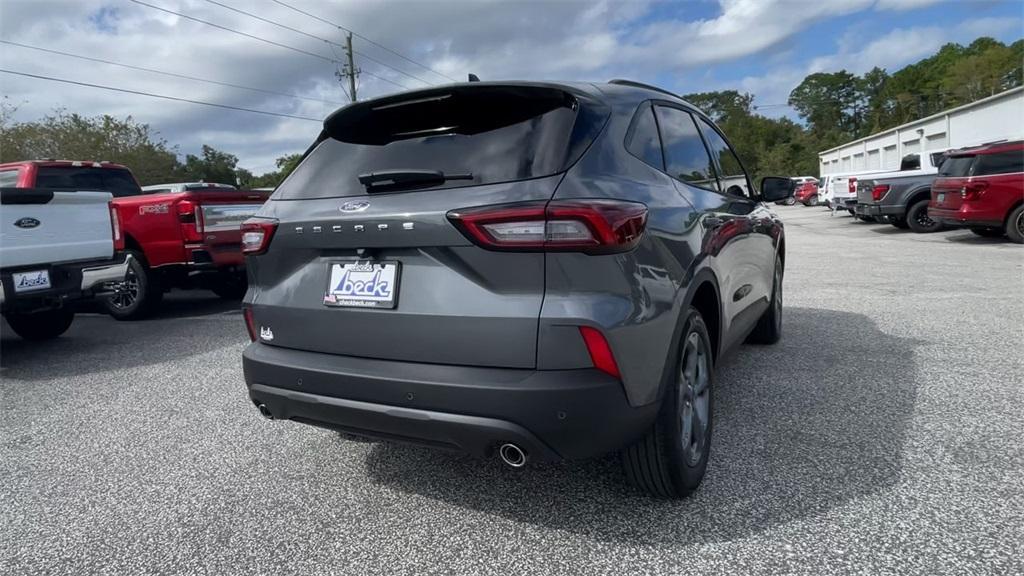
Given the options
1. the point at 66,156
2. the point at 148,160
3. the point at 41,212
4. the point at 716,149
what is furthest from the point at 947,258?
the point at 148,160

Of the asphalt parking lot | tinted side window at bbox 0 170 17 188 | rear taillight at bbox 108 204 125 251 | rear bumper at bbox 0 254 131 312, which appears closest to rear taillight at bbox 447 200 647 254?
the asphalt parking lot

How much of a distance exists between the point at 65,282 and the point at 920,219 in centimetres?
1661

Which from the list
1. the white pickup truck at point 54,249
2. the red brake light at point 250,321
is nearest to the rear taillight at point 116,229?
the white pickup truck at point 54,249

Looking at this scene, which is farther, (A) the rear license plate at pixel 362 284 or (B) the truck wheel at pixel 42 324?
(B) the truck wheel at pixel 42 324

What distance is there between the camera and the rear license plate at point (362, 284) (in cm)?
229

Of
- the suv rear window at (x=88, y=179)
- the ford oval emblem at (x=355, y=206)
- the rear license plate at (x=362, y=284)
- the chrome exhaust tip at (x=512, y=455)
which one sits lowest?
the chrome exhaust tip at (x=512, y=455)

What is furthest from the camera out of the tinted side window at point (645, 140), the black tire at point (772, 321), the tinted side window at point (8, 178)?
the tinted side window at point (8, 178)

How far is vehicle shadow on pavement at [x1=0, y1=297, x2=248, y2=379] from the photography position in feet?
17.9

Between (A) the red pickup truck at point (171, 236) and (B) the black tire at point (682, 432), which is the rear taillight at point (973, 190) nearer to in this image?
(B) the black tire at point (682, 432)

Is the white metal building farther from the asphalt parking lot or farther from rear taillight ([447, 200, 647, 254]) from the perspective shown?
rear taillight ([447, 200, 647, 254])

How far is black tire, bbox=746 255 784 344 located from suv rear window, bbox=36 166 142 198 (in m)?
7.39

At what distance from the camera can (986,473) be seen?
2.75 m

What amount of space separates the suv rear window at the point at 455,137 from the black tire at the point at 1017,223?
41.5 feet

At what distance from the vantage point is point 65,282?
219 inches
